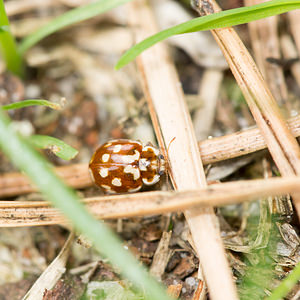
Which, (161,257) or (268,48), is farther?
(268,48)

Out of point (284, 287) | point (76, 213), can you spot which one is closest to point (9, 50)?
point (76, 213)

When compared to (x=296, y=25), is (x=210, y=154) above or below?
below

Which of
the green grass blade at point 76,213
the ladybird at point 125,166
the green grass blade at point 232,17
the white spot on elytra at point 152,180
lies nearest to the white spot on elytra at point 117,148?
the ladybird at point 125,166

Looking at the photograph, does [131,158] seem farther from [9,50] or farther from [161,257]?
[9,50]

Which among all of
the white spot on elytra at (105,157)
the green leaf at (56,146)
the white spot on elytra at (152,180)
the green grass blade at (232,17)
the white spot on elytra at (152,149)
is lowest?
the white spot on elytra at (152,180)

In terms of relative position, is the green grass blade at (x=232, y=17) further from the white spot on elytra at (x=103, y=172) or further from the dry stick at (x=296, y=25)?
the white spot on elytra at (x=103, y=172)

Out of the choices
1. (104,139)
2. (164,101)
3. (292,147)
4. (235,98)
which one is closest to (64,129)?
(104,139)

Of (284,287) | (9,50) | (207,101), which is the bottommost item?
(284,287)
